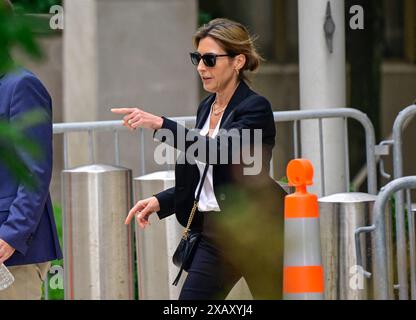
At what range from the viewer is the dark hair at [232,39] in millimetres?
4113

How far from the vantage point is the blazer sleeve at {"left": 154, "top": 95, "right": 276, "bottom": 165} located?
3730mm

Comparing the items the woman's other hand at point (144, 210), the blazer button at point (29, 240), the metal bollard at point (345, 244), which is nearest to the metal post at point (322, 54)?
the metal bollard at point (345, 244)

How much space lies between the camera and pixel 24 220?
12.4 feet

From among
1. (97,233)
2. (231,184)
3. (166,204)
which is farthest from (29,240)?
(97,233)

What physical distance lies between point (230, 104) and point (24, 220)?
2.98 feet

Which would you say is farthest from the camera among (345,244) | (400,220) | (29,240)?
(345,244)

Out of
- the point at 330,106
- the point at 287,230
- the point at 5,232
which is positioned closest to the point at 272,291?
the point at 287,230

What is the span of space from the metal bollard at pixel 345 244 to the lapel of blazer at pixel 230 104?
144 centimetres

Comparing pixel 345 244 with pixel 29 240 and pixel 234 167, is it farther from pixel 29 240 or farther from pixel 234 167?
pixel 29 240

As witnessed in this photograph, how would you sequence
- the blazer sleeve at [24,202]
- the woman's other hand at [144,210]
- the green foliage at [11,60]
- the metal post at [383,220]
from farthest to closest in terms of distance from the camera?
the woman's other hand at [144,210] < the metal post at [383,220] < the blazer sleeve at [24,202] < the green foliage at [11,60]

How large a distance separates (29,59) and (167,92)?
868cm

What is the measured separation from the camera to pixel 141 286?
19.0 ft

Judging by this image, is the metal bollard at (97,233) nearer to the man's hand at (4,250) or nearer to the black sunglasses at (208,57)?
the black sunglasses at (208,57)
